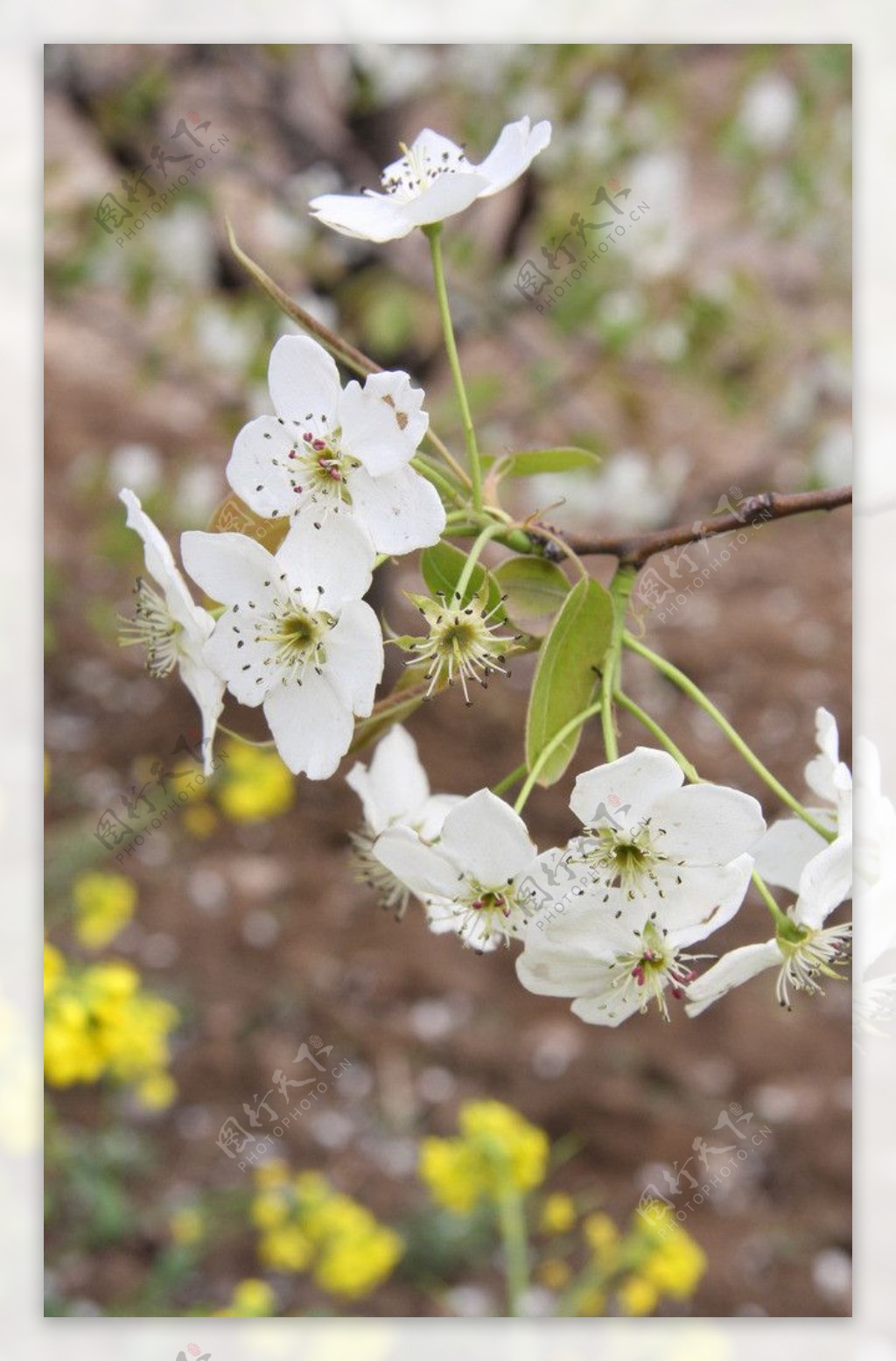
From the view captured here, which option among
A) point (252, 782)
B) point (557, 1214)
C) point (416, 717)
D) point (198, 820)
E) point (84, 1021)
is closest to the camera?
point (84, 1021)

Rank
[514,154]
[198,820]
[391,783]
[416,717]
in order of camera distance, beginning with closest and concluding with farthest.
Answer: [514,154] → [391,783] → [198,820] → [416,717]

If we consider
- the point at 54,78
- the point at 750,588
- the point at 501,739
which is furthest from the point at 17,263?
the point at 750,588

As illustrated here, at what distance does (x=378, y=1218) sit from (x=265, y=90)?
164 cm

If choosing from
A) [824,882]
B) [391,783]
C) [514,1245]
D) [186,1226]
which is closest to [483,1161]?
[514,1245]

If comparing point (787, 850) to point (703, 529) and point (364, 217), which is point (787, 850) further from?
point (364, 217)

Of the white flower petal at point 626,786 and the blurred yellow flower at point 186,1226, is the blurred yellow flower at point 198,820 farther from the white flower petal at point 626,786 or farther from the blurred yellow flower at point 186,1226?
the white flower petal at point 626,786

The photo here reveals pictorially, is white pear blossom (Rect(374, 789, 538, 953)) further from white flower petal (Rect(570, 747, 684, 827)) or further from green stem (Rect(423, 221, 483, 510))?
green stem (Rect(423, 221, 483, 510))

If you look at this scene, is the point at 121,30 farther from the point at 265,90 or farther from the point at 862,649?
the point at 862,649

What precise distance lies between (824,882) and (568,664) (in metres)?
0.18

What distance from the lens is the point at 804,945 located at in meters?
0.73

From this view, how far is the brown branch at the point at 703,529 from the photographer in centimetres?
73

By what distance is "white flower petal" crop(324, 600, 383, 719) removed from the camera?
2.16 ft

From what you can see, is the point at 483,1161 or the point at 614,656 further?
the point at 483,1161

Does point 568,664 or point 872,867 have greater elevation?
point 568,664
